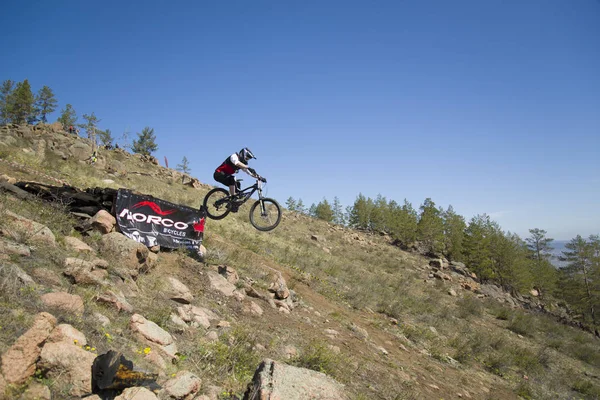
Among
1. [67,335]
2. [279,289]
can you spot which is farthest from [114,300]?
[279,289]

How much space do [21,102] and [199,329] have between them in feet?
253

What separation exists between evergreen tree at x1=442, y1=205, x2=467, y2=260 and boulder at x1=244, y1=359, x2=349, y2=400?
4660 cm

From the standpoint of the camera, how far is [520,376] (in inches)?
439

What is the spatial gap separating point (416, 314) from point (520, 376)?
→ 480cm

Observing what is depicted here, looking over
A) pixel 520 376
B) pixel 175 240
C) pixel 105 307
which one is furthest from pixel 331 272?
pixel 105 307

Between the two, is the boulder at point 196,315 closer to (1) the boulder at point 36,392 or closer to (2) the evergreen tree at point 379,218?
(1) the boulder at point 36,392

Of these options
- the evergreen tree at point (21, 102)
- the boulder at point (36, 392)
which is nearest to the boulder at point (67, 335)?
the boulder at point (36, 392)

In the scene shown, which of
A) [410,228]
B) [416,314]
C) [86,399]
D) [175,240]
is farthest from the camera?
[410,228]

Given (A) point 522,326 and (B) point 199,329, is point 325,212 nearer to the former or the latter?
(A) point 522,326

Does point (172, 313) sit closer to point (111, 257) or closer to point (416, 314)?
point (111, 257)

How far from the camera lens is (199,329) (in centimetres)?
565

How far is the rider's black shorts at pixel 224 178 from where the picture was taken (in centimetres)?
986

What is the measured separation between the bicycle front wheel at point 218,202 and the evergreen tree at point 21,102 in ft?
230

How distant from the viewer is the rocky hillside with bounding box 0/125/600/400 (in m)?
3.21
